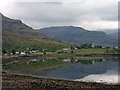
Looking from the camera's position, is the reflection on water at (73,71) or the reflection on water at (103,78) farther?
the reflection on water at (73,71)

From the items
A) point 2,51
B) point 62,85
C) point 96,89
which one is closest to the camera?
point 96,89

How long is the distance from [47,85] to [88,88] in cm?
1211

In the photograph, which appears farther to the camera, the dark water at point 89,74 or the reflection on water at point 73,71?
the reflection on water at point 73,71

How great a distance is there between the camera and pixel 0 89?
157ft

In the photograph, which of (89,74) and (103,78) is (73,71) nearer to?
(89,74)

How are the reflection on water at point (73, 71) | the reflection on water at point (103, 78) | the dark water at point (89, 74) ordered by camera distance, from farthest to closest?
the reflection on water at point (73, 71)
the dark water at point (89, 74)
the reflection on water at point (103, 78)

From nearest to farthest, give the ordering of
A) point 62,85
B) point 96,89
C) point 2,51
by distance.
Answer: point 96,89, point 62,85, point 2,51

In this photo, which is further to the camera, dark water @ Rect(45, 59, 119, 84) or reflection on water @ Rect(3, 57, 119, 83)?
reflection on water @ Rect(3, 57, 119, 83)

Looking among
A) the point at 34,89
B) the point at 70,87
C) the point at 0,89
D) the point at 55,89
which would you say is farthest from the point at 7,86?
Answer: the point at 70,87

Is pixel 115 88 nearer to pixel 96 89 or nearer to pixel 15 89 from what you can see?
pixel 96 89

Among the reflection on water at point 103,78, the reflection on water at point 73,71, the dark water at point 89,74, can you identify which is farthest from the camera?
the reflection on water at point 73,71

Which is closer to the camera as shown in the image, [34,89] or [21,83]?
[34,89]

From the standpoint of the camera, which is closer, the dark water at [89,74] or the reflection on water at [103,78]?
the reflection on water at [103,78]

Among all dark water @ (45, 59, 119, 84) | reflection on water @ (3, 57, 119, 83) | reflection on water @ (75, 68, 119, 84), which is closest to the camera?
reflection on water @ (75, 68, 119, 84)
